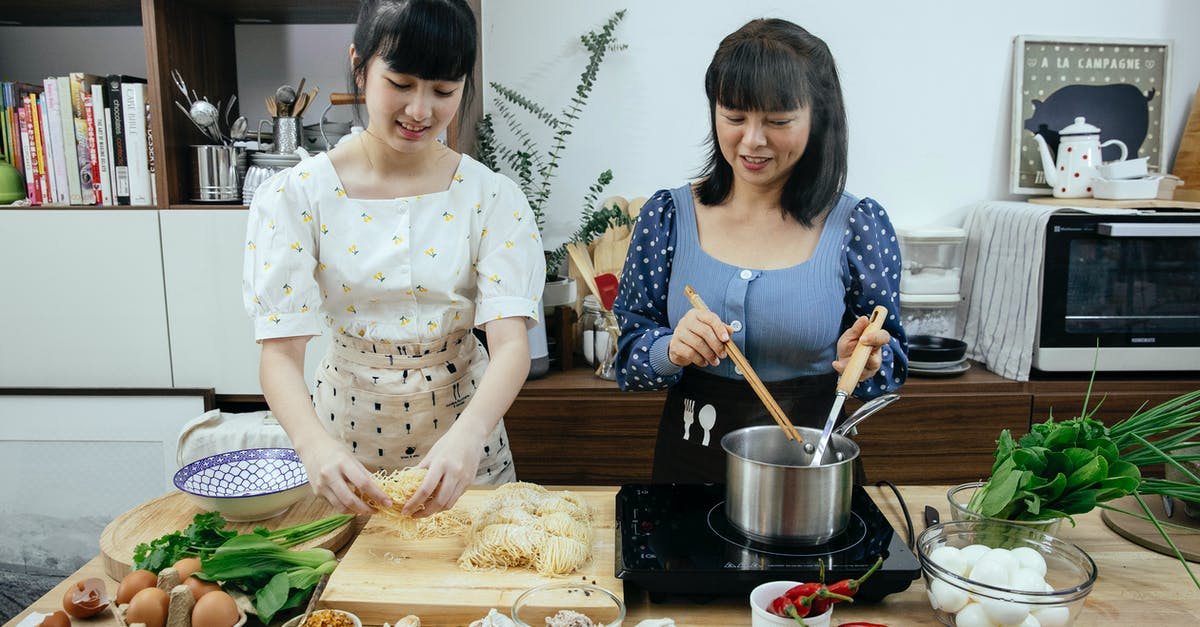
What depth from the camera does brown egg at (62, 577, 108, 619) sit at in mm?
971

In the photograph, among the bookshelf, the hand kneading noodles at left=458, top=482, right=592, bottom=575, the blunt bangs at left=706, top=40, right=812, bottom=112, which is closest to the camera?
the hand kneading noodles at left=458, top=482, right=592, bottom=575

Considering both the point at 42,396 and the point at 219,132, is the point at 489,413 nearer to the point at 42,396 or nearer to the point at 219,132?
the point at 219,132

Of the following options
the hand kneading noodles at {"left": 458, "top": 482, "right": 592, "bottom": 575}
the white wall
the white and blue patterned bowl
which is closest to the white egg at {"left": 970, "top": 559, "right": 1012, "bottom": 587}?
the hand kneading noodles at {"left": 458, "top": 482, "right": 592, "bottom": 575}

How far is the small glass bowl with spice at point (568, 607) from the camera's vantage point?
887 millimetres

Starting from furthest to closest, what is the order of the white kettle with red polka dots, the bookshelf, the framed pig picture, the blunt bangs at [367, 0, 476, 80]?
the framed pig picture < the white kettle with red polka dots < the bookshelf < the blunt bangs at [367, 0, 476, 80]

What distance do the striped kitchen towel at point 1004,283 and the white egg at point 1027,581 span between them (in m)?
1.70

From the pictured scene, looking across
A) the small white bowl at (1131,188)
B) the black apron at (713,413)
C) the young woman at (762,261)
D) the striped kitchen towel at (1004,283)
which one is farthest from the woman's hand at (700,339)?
the small white bowl at (1131,188)

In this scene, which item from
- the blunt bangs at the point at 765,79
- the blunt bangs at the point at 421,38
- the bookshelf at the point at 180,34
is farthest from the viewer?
the bookshelf at the point at 180,34

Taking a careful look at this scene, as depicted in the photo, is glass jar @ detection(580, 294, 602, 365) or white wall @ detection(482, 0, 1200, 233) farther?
white wall @ detection(482, 0, 1200, 233)

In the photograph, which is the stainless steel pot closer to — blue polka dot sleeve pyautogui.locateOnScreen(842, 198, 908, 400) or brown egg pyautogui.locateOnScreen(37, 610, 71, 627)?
blue polka dot sleeve pyautogui.locateOnScreen(842, 198, 908, 400)

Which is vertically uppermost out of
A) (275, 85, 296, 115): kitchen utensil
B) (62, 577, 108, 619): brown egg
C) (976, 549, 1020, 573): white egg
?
(275, 85, 296, 115): kitchen utensil

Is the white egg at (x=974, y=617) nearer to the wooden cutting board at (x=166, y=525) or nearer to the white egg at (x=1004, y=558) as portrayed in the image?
the white egg at (x=1004, y=558)

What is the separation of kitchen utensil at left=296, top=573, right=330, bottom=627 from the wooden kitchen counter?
139 mm

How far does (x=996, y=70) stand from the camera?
8.93ft
